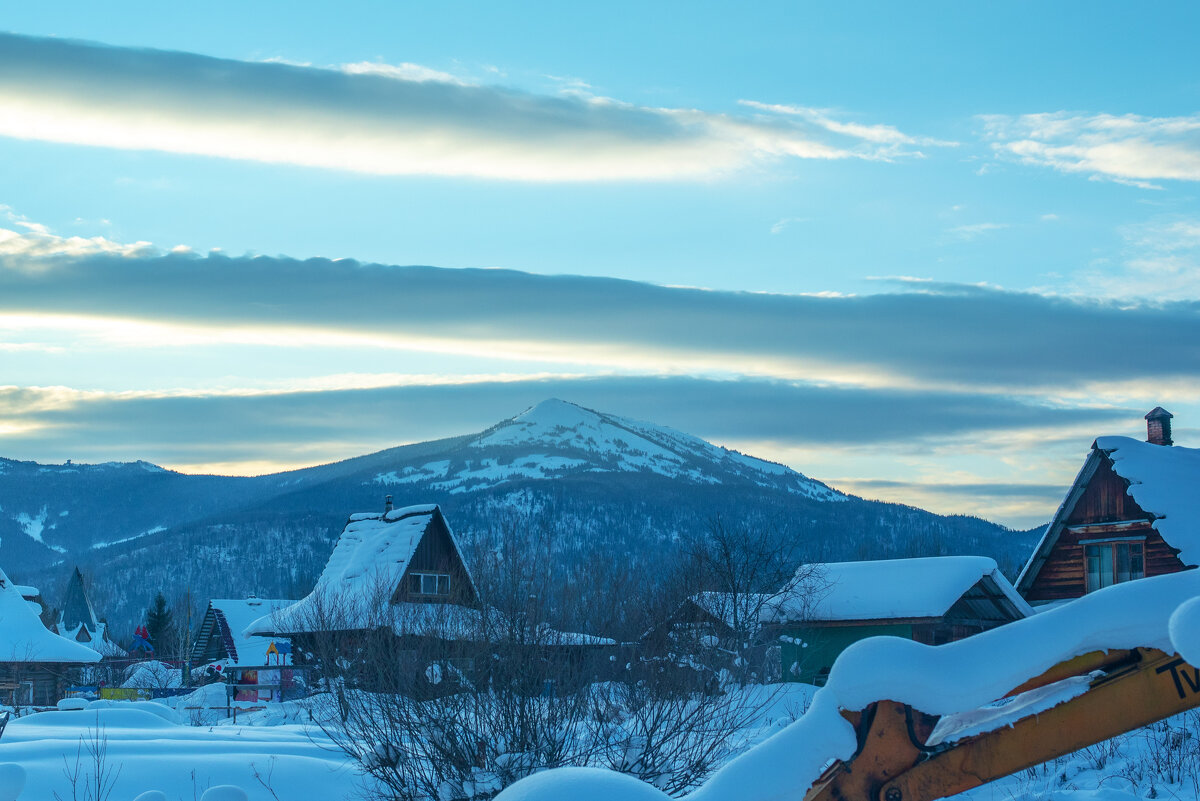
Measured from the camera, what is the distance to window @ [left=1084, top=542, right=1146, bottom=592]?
27.2 metres

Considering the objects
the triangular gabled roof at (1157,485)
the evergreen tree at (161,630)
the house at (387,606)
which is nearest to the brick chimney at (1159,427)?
the triangular gabled roof at (1157,485)

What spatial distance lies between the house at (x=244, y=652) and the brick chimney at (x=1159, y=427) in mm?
28831

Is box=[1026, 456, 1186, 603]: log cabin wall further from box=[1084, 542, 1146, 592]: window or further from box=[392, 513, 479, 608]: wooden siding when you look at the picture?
box=[392, 513, 479, 608]: wooden siding

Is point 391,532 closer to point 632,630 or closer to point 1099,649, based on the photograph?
point 632,630

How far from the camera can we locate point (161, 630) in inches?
3297

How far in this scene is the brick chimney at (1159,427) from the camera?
31.3m

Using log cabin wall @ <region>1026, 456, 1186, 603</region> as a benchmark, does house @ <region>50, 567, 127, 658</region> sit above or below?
below

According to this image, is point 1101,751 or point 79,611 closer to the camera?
point 1101,751

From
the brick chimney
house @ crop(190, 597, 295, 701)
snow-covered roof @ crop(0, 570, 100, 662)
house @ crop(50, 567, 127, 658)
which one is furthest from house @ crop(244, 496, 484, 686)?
house @ crop(50, 567, 127, 658)

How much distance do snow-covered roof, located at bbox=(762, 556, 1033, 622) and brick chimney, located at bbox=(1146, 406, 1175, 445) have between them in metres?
5.60

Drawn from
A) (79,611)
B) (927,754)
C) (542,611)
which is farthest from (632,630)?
(79,611)

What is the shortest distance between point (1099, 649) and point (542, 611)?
9533 mm

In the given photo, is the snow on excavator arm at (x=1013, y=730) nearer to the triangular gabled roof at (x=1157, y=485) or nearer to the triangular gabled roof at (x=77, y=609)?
the triangular gabled roof at (x=1157, y=485)

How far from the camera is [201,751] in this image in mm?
18812
